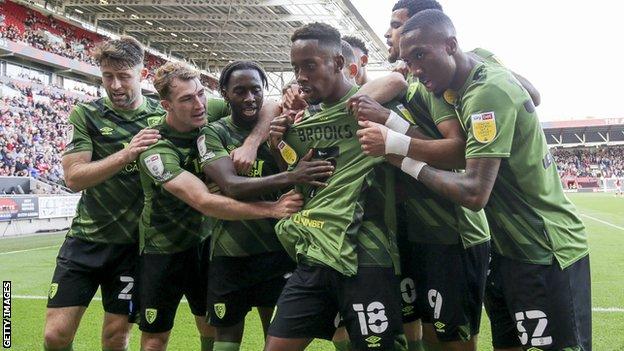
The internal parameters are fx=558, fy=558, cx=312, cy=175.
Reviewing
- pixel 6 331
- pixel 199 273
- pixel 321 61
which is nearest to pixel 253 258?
pixel 199 273

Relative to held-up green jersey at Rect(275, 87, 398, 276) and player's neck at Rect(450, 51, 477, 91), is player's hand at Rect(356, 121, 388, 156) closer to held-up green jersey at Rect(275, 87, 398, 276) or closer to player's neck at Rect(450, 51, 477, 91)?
held-up green jersey at Rect(275, 87, 398, 276)

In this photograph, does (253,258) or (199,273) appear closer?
(253,258)

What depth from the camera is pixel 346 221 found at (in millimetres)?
2752

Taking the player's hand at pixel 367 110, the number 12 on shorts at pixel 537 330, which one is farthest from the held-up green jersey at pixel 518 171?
the player's hand at pixel 367 110

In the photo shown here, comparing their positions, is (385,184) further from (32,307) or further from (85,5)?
(85,5)

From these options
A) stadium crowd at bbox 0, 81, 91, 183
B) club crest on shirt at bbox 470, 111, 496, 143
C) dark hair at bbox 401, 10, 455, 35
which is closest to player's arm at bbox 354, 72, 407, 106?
dark hair at bbox 401, 10, 455, 35

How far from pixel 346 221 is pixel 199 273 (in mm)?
1579

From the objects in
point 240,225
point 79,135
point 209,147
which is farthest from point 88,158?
point 240,225

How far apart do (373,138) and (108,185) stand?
7.24ft

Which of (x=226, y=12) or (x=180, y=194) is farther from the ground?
(x=226, y=12)

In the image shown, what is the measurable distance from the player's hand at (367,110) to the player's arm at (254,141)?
30.7 inches

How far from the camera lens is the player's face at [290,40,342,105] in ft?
9.35

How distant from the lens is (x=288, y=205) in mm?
3002

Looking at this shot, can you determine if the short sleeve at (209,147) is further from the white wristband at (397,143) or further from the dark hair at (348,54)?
the white wristband at (397,143)
